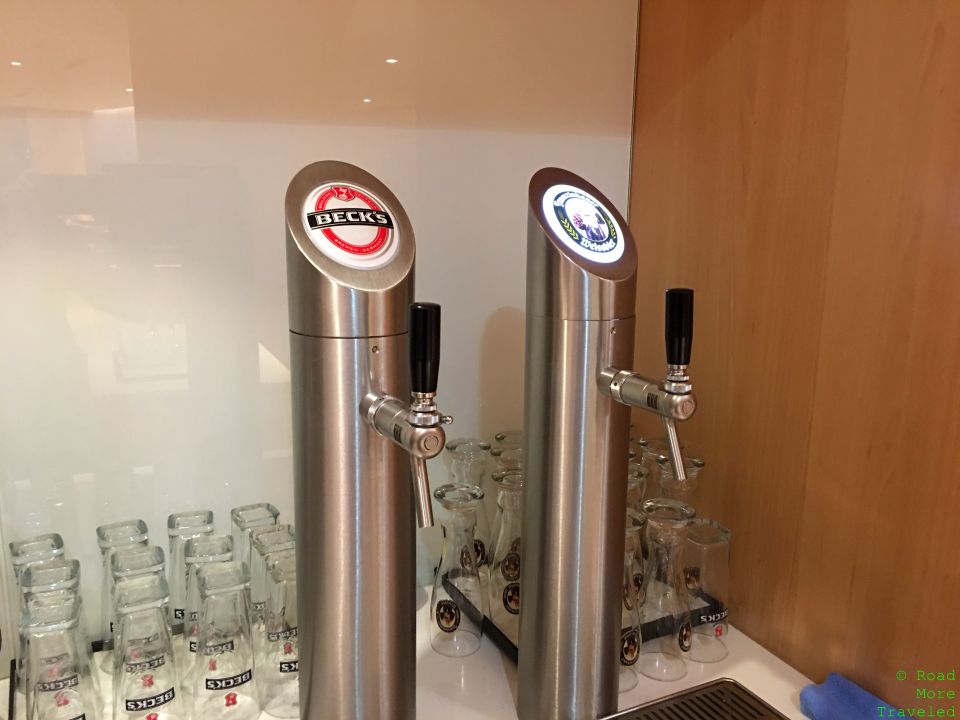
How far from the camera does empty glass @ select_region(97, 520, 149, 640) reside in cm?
88

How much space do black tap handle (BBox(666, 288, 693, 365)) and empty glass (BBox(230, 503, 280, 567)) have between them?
1.65ft

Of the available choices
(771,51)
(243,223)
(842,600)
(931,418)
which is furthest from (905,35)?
(243,223)

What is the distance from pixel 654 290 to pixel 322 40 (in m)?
0.55

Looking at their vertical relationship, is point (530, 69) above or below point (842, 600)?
above

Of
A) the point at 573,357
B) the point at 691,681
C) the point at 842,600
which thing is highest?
the point at 573,357

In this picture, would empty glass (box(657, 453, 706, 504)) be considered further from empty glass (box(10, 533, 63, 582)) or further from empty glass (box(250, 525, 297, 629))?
empty glass (box(10, 533, 63, 582))

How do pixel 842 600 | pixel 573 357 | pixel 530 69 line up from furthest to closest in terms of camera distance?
pixel 530 69 → pixel 842 600 → pixel 573 357

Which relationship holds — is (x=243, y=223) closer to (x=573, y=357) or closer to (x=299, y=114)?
(x=299, y=114)

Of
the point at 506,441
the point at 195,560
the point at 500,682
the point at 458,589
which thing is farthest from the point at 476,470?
the point at 195,560

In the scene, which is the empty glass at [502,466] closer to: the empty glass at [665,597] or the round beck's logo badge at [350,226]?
the empty glass at [665,597]

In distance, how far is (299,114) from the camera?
964 millimetres

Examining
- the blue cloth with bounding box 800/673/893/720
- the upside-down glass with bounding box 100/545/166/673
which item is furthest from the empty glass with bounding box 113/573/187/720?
the blue cloth with bounding box 800/673/893/720

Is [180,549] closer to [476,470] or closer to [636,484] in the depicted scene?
[476,470]

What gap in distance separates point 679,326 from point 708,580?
46cm
